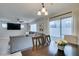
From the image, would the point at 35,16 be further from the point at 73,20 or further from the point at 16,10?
the point at 73,20

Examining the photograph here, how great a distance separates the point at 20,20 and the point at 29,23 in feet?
0.50

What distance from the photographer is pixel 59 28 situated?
4.75 ft

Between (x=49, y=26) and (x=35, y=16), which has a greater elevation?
(x=35, y=16)

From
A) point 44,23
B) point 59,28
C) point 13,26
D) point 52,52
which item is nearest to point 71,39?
point 59,28

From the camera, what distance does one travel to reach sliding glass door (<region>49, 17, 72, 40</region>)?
1419 millimetres

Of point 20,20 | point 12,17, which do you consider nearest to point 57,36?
point 20,20

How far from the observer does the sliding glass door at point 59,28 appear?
4.66 ft

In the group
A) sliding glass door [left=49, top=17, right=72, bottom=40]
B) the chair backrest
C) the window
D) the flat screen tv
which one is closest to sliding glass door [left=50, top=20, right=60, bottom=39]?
sliding glass door [left=49, top=17, right=72, bottom=40]

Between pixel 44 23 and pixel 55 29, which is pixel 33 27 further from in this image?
pixel 55 29

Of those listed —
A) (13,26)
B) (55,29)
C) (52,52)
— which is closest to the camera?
(52,52)

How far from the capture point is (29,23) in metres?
1.55

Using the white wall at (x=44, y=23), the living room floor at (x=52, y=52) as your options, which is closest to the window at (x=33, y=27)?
the white wall at (x=44, y=23)

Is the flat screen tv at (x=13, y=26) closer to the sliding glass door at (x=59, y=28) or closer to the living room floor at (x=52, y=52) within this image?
the living room floor at (x=52, y=52)

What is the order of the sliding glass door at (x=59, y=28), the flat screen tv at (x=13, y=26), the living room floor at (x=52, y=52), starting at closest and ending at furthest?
the living room floor at (x=52, y=52) < the sliding glass door at (x=59, y=28) < the flat screen tv at (x=13, y=26)
